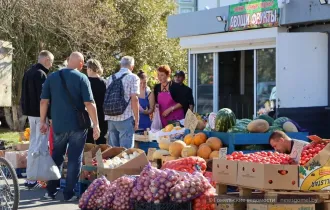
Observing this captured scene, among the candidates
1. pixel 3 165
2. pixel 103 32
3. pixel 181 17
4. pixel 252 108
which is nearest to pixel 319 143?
pixel 3 165

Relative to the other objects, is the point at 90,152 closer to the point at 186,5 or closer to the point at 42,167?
the point at 42,167

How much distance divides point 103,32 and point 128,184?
17.4 meters

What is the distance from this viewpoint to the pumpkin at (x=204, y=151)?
9961 mm

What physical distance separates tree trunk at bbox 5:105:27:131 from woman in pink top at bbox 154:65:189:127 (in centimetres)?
1401

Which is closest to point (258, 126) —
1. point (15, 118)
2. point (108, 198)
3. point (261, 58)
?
point (108, 198)

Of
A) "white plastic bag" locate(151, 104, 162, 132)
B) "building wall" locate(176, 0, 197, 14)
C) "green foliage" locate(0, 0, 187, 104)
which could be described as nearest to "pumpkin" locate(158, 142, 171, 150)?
"white plastic bag" locate(151, 104, 162, 132)

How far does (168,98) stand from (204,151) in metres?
2.53

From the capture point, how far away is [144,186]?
750 centimetres

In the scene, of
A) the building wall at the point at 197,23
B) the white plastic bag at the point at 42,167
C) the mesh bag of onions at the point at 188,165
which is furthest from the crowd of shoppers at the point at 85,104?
the building wall at the point at 197,23

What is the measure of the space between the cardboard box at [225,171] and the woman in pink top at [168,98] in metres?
4.42

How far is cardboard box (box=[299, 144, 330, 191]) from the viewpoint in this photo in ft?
23.1

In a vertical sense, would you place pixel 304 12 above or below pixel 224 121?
above

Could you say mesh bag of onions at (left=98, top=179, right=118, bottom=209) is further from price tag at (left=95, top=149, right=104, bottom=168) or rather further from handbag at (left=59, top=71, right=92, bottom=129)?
handbag at (left=59, top=71, right=92, bottom=129)

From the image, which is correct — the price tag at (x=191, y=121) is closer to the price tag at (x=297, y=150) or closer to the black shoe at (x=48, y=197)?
the black shoe at (x=48, y=197)
